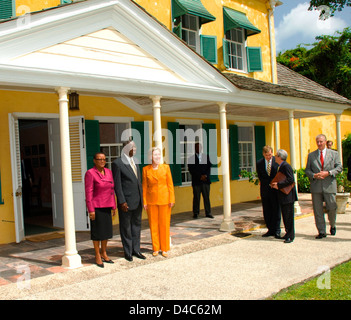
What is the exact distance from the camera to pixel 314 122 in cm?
1667

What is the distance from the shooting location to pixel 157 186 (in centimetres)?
604

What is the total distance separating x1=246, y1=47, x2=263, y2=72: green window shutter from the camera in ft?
38.1

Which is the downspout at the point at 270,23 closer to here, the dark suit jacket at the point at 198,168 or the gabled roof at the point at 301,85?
the gabled roof at the point at 301,85

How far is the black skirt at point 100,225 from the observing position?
219 inches

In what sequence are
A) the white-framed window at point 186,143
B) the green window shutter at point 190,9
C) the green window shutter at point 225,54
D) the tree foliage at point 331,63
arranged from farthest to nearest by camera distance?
1. the tree foliage at point 331,63
2. the green window shutter at point 225,54
3. the white-framed window at point 186,143
4. the green window shutter at point 190,9

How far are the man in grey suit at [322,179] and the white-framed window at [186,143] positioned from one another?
4.20 meters

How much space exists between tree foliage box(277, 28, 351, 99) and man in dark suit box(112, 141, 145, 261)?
59.7ft

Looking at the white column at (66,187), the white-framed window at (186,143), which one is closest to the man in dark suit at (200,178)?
the white-framed window at (186,143)

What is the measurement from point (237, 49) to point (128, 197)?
757 cm

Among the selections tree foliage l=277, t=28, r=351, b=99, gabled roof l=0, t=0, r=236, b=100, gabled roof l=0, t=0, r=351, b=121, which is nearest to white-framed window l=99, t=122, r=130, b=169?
gabled roof l=0, t=0, r=351, b=121

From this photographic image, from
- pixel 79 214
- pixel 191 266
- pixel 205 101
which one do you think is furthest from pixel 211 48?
pixel 191 266

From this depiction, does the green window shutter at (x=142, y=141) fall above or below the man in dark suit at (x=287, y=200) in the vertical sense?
above

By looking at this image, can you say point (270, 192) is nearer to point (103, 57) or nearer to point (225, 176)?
point (225, 176)

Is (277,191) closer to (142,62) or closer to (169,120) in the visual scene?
(142,62)
